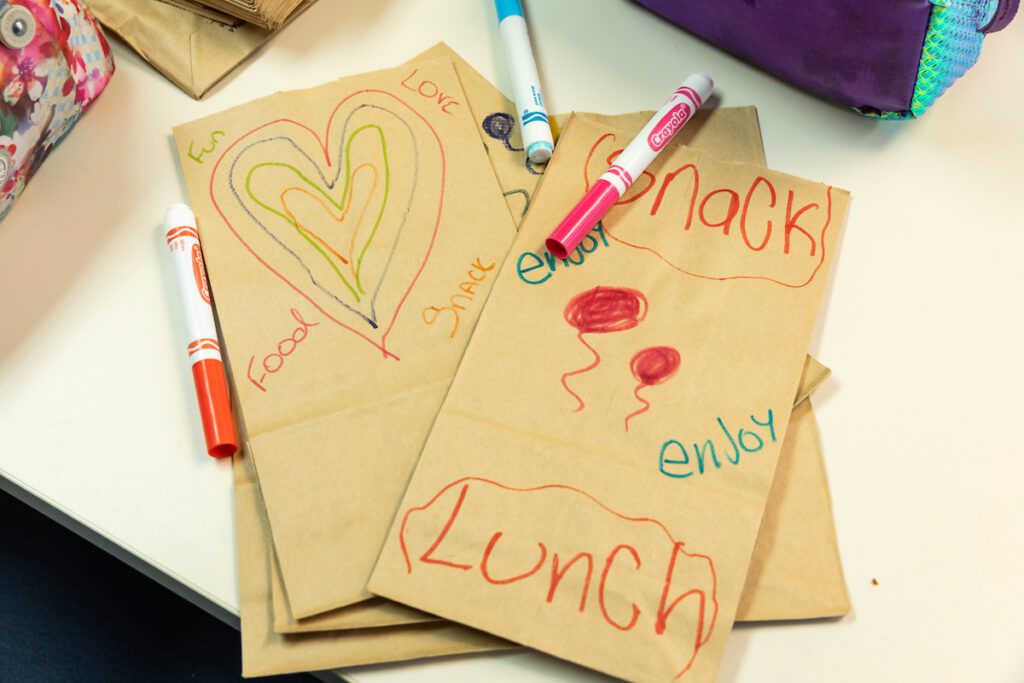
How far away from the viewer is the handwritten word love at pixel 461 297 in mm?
505

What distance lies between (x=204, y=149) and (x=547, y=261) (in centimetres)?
24

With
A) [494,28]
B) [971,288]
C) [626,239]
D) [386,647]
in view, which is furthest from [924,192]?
[386,647]

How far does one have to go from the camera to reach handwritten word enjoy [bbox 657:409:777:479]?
450mm

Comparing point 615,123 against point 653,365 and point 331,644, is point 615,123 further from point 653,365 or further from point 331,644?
point 331,644

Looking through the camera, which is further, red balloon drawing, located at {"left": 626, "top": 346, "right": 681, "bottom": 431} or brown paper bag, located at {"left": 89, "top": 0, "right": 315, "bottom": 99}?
brown paper bag, located at {"left": 89, "top": 0, "right": 315, "bottom": 99}

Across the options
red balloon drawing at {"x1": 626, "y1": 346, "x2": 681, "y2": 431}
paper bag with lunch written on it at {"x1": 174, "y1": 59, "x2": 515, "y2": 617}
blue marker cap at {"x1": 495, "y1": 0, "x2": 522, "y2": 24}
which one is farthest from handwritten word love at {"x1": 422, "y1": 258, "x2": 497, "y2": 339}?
blue marker cap at {"x1": 495, "y1": 0, "x2": 522, "y2": 24}

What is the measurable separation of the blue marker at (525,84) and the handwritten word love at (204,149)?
199 millimetres

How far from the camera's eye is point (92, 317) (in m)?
0.52

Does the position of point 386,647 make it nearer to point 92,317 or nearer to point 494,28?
point 92,317

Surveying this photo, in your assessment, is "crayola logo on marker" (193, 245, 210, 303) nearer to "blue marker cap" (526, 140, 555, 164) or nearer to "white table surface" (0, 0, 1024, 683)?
"white table surface" (0, 0, 1024, 683)

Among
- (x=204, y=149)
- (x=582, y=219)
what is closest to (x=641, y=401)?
(x=582, y=219)

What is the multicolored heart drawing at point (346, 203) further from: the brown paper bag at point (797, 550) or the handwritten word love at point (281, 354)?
the brown paper bag at point (797, 550)

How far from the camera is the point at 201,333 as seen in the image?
50cm

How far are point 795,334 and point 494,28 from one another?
12.6 inches
